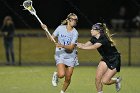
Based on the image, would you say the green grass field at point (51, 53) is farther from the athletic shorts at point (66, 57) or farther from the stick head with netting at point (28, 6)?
the athletic shorts at point (66, 57)

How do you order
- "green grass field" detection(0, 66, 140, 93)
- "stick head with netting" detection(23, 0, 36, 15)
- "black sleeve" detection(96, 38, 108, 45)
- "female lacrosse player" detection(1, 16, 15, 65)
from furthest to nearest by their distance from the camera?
"female lacrosse player" detection(1, 16, 15, 65), "green grass field" detection(0, 66, 140, 93), "stick head with netting" detection(23, 0, 36, 15), "black sleeve" detection(96, 38, 108, 45)

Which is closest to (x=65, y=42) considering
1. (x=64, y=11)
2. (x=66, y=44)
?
(x=66, y=44)

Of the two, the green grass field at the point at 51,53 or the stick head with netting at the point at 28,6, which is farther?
the green grass field at the point at 51,53

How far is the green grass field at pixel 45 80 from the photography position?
15742mm

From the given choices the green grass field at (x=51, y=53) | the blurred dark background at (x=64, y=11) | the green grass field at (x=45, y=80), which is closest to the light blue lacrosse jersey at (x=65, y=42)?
the green grass field at (x=45, y=80)

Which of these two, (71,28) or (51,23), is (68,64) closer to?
(71,28)

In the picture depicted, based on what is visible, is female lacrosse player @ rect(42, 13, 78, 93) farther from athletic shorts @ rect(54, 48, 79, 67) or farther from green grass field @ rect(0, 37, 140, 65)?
green grass field @ rect(0, 37, 140, 65)

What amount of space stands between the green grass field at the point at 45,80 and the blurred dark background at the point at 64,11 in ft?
35.6

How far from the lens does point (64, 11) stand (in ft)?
109

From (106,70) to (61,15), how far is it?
780 inches

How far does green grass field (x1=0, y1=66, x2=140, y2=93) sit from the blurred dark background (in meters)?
10.9

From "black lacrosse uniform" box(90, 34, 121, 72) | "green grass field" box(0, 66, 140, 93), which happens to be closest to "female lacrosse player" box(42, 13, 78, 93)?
"black lacrosse uniform" box(90, 34, 121, 72)

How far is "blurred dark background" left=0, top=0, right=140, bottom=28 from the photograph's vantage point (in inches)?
1298

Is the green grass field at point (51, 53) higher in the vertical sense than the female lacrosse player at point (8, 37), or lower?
lower
